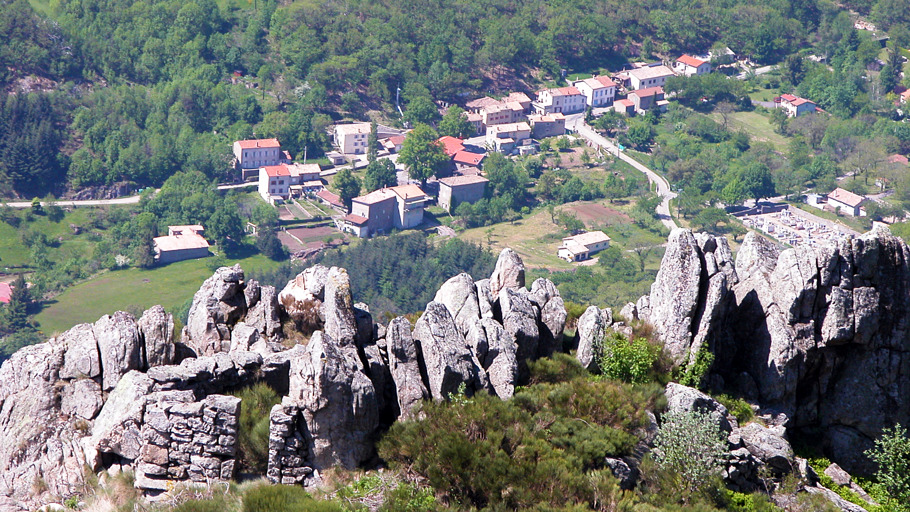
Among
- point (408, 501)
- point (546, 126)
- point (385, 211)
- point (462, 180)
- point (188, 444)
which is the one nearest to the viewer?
point (408, 501)

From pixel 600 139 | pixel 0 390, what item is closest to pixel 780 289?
pixel 0 390

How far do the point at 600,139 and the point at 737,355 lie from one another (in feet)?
415

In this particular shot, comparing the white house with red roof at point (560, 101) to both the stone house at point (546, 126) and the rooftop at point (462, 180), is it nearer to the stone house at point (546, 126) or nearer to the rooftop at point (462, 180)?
the stone house at point (546, 126)

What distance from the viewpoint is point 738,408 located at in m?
21.5

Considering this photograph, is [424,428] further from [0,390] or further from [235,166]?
[235,166]

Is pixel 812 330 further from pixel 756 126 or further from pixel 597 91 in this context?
pixel 756 126

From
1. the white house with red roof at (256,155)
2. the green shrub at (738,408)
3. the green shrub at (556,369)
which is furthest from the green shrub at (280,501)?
the white house with red roof at (256,155)

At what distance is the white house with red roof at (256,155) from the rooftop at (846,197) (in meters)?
72.5

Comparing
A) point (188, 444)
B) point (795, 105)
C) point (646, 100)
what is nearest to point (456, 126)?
point (646, 100)

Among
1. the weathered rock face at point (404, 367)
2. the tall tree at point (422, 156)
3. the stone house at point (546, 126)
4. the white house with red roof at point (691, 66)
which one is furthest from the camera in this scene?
the white house with red roof at point (691, 66)

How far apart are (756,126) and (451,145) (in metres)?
49.3

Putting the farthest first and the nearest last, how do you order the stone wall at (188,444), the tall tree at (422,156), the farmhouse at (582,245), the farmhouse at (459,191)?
the tall tree at (422,156), the farmhouse at (459,191), the farmhouse at (582,245), the stone wall at (188,444)

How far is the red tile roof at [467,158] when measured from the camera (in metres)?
138

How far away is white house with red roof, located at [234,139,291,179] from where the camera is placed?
132625mm
